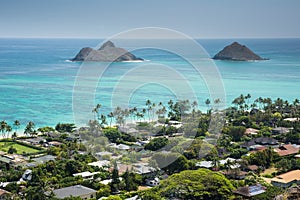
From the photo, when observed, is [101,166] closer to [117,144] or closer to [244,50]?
[117,144]

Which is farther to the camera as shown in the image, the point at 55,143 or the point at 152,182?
the point at 55,143

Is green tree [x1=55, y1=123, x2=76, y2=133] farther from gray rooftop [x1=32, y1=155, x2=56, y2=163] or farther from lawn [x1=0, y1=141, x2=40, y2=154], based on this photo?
gray rooftop [x1=32, y1=155, x2=56, y2=163]

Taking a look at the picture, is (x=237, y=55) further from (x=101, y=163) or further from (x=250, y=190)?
(x=250, y=190)

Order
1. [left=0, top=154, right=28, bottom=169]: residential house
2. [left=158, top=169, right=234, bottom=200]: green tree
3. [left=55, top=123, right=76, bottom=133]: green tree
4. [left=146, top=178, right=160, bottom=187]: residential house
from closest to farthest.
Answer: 1. [left=158, top=169, right=234, bottom=200]: green tree
2. [left=146, top=178, right=160, bottom=187]: residential house
3. [left=0, top=154, right=28, bottom=169]: residential house
4. [left=55, top=123, right=76, bottom=133]: green tree

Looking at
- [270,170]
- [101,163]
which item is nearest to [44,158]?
[101,163]

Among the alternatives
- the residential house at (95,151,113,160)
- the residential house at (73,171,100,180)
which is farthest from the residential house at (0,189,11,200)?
the residential house at (95,151,113,160)

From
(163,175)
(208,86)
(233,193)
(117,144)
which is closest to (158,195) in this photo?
(233,193)
